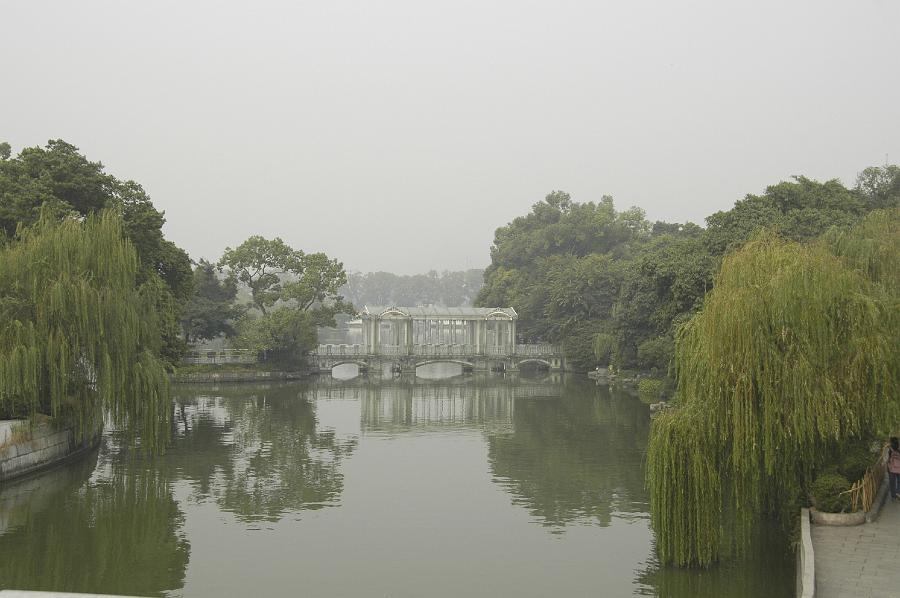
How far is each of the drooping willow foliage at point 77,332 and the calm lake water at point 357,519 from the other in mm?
2046

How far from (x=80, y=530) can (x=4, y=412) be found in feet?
21.0

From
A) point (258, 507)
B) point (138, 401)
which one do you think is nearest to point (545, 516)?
point (258, 507)

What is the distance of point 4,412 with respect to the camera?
2336cm

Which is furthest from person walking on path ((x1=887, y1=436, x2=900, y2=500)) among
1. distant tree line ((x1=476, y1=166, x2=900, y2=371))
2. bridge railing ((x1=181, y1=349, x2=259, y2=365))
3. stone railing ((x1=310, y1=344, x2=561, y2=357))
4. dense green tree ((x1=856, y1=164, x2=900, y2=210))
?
stone railing ((x1=310, y1=344, x2=561, y2=357))

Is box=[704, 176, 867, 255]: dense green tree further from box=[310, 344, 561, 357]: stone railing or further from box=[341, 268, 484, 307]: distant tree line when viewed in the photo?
box=[341, 268, 484, 307]: distant tree line

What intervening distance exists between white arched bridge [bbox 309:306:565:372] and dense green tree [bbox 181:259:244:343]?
915 cm

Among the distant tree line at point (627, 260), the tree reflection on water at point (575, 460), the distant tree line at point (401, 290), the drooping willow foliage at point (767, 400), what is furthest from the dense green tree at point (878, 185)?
the distant tree line at point (401, 290)

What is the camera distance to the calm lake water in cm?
1537

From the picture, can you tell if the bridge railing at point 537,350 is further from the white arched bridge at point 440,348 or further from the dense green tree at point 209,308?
the dense green tree at point 209,308

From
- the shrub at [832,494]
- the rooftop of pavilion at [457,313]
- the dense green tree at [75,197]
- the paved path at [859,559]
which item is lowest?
the paved path at [859,559]

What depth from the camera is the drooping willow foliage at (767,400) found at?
46.9 feet

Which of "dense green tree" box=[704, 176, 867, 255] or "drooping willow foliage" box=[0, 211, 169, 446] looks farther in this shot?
Answer: "dense green tree" box=[704, 176, 867, 255]

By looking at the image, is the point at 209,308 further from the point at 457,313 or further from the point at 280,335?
the point at 457,313

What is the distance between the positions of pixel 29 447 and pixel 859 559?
20.4 metres
